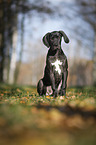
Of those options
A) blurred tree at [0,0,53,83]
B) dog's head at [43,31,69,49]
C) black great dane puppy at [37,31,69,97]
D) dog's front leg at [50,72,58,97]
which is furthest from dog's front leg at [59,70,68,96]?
blurred tree at [0,0,53,83]

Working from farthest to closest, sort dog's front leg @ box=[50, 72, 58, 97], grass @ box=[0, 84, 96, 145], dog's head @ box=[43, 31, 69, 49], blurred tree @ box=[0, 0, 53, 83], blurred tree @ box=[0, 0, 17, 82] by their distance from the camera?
blurred tree @ box=[0, 0, 17, 82] < blurred tree @ box=[0, 0, 53, 83] < dog's front leg @ box=[50, 72, 58, 97] < dog's head @ box=[43, 31, 69, 49] < grass @ box=[0, 84, 96, 145]

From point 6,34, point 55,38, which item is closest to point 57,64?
point 55,38

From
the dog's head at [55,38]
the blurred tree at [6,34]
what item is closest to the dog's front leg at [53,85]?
the dog's head at [55,38]

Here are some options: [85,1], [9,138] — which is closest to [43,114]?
[9,138]

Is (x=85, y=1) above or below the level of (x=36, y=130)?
above

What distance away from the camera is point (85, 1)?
12617 millimetres

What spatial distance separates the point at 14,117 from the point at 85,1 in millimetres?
11968

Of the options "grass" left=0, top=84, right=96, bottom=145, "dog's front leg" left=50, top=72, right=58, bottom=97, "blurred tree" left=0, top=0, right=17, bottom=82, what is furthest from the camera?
"blurred tree" left=0, top=0, right=17, bottom=82

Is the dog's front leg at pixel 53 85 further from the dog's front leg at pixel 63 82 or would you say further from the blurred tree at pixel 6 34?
the blurred tree at pixel 6 34

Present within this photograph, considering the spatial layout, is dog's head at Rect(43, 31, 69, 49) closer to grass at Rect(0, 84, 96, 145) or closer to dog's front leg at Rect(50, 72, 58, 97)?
dog's front leg at Rect(50, 72, 58, 97)

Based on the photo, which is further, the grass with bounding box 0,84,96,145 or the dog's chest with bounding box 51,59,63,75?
the dog's chest with bounding box 51,59,63,75

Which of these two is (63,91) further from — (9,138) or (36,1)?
(36,1)

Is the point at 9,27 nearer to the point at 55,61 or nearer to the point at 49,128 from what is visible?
the point at 55,61

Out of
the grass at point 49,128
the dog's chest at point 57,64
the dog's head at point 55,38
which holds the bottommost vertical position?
the grass at point 49,128
